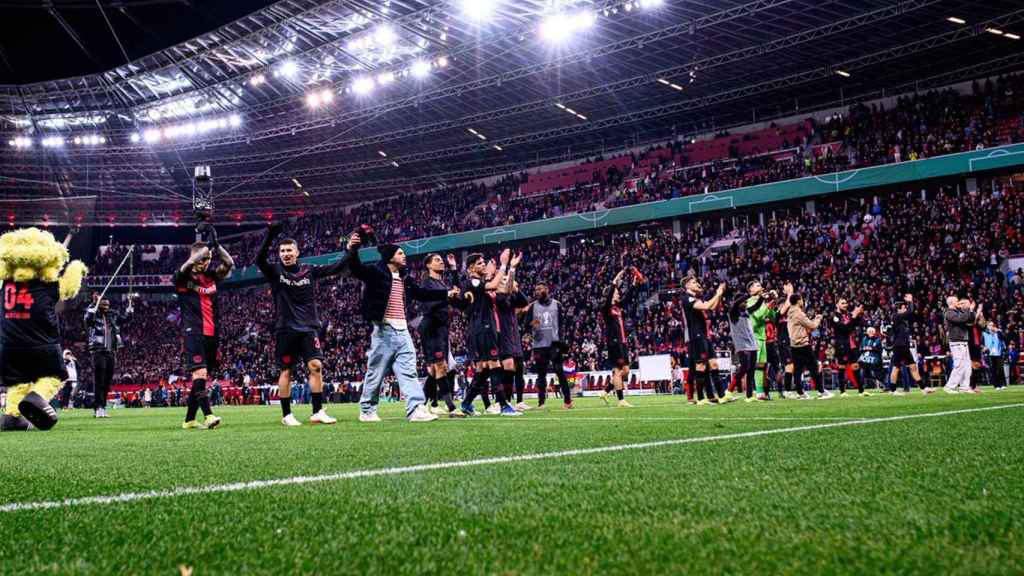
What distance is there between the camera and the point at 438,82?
111 ft

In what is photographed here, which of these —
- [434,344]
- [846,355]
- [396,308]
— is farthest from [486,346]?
[846,355]

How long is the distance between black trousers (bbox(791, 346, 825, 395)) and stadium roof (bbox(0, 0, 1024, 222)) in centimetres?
1431

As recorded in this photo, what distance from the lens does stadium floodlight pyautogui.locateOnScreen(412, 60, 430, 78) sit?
3197 centimetres

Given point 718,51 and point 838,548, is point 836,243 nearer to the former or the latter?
point 718,51

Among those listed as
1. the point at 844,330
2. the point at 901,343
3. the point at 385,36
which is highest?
the point at 385,36

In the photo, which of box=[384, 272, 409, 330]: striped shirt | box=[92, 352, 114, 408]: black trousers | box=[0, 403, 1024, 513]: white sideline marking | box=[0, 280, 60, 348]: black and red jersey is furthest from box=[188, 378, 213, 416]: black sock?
box=[92, 352, 114, 408]: black trousers

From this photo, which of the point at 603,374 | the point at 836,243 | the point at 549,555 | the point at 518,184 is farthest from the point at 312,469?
the point at 518,184

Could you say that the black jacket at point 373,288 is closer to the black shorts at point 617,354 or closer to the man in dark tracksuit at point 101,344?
the black shorts at point 617,354

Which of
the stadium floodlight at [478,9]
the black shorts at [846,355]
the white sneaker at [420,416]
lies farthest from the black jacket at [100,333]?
the stadium floodlight at [478,9]

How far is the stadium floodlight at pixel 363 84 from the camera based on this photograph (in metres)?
33.7

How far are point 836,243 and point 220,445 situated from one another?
2740cm

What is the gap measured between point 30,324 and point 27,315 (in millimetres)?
100

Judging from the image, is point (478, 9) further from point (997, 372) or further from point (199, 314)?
point (199, 314)

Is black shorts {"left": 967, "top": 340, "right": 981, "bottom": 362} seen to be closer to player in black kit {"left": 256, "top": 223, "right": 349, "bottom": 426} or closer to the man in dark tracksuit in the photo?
player in black kit {"left": 256, "top": 223, "right": 349, "bottom": 426}
